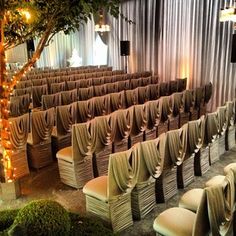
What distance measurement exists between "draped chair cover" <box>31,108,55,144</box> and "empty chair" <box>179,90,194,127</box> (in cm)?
305

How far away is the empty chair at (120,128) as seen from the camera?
4.69m

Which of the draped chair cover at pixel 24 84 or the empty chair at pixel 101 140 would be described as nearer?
the empty chair at pixel 101 140

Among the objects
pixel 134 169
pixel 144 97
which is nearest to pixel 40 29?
pixel 134 169

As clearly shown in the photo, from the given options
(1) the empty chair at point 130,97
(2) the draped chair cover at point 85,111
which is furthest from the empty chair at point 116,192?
(1) the empty chair at point 130,97

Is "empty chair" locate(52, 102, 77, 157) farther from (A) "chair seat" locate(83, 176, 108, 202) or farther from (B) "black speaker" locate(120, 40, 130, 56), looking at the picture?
(B) "black speaker" locate(120, 40, 130, 56)

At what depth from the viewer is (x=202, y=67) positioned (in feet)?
31.1

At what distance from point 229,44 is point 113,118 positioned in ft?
18.0

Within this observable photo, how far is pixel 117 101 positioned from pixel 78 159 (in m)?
2.95

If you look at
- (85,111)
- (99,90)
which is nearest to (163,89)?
(99,90)

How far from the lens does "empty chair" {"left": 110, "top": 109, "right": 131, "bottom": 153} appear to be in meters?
4.69

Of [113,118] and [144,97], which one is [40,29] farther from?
[144,97]

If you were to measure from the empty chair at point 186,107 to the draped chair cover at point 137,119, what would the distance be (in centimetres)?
147

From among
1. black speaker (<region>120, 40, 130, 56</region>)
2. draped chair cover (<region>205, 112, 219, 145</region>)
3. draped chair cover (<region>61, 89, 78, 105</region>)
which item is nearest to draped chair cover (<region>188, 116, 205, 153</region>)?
draped chair cover (<region>205, 112, 219, 145</region>)

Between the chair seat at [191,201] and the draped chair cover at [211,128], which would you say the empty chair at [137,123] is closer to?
the draped chair cover at [211,128]
